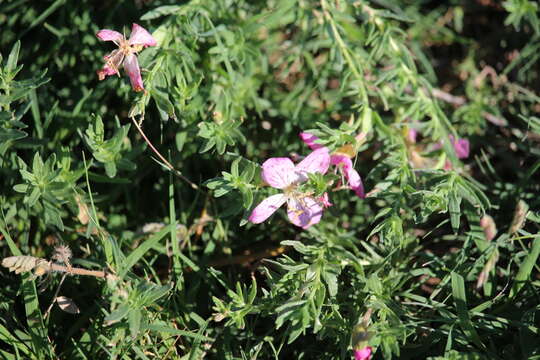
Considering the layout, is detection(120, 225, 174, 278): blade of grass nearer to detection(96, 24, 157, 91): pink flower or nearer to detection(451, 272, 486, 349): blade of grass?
detection(96, 24, 157, 91): pink flower

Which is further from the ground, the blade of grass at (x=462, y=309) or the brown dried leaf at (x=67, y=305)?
the brown dried leaf at (x=67, y=305)

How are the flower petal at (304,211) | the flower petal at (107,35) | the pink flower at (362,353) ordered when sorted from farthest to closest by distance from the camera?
the flower petal at (304,211)
the flower petal at (107,35)
the pink flower at (362,353)

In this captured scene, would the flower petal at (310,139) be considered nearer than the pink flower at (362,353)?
No

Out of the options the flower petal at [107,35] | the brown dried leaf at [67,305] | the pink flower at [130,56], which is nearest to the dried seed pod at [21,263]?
the brown dried leaf at [67,305]

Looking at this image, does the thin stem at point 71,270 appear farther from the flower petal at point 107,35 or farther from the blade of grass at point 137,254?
the flower petal at point 107,35

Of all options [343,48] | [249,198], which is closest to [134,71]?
[249,198]

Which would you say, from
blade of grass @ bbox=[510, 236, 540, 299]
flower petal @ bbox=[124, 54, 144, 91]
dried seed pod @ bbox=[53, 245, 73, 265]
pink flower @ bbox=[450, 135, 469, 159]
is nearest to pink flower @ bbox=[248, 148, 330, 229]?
flower petal @ bbox=[124, 54, 144, 91]

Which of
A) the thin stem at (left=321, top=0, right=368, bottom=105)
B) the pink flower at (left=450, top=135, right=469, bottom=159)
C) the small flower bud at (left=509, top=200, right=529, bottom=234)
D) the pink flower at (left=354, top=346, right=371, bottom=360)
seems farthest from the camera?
the pink flower at (left=450, top=135, right=469, bottom=159)

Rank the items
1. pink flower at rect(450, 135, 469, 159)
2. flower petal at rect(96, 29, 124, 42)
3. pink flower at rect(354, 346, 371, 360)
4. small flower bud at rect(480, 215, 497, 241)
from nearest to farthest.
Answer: pink flower at rect(354, 346, 371, 360), flower petal at rect(96, 29, 124, 42), small flower bud at rect(480, 215, 497, 241), pink flower at rect(450, 135, 469, 159)

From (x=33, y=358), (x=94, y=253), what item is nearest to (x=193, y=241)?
(x=94, y=253)
